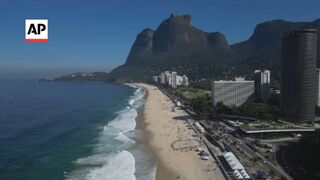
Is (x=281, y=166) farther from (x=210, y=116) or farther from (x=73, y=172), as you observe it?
(x=210, y=116)

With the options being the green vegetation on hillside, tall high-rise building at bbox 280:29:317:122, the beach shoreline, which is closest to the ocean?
the beach shoreline

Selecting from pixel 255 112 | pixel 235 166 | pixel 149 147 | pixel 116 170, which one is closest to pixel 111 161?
pixel 116 170

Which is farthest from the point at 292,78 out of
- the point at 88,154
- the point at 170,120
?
the point at 88,154

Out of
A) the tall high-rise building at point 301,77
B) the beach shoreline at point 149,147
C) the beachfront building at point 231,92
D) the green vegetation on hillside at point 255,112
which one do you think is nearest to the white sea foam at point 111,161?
the beach shoreline at point 149,147

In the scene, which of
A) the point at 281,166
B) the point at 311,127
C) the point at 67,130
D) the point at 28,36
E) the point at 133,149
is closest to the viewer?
the point at 28,36

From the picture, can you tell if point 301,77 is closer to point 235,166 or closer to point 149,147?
point 149,147

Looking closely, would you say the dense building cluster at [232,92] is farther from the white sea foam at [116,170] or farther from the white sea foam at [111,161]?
the white sea foam at [116,170]
